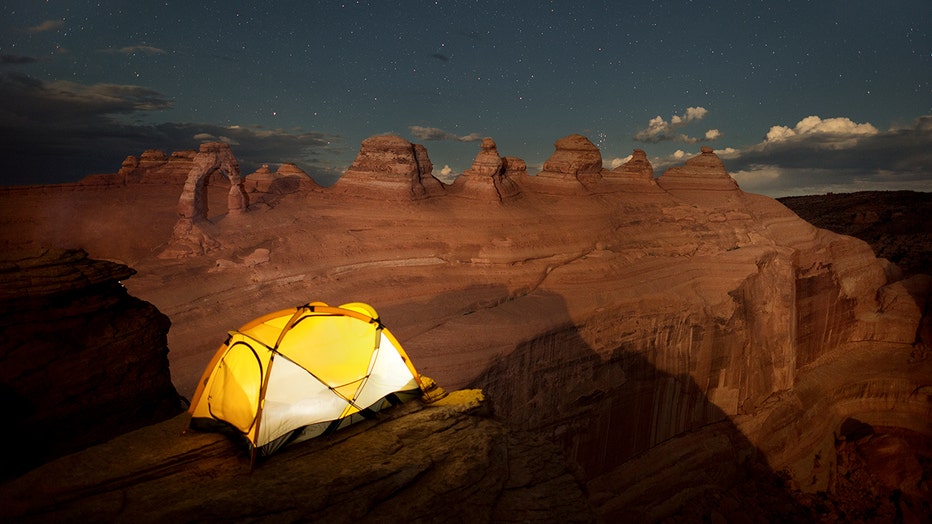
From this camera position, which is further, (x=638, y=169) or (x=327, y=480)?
(x=638, y=169)

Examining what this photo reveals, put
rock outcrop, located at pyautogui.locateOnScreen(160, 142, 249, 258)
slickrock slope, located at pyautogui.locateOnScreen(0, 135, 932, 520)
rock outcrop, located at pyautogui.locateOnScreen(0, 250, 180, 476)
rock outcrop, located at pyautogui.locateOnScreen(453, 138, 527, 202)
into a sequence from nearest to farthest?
rock outcrop, located at pyautogui.locateOnScreen(0, 250, 180, 476) < slickrock slope, located at pyautogui.locateOnScreen(0, 135, 932, 520) < rock outcrop, located at pyautogui.locateOnScreen(160, 142, 249, 258) < rock outcrop, located at pyautogui.locateOnScreen(453, 138, 527, 202)

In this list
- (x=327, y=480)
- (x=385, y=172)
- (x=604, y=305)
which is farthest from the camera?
(x=385, y=172)

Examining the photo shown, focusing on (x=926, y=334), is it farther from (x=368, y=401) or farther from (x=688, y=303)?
(x=368, y=401)

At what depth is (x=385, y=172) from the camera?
18.1 metres

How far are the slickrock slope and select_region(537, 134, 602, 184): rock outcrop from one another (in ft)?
0.24

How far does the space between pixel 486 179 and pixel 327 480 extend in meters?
15.5

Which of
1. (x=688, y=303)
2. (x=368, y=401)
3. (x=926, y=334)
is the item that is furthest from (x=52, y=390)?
(x=926, y=334)

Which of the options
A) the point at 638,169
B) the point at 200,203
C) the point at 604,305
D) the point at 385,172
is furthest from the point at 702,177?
the point at 200,203

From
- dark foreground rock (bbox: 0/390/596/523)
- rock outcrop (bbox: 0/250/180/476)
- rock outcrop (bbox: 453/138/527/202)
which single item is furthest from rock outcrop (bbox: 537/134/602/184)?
rock outcrop (bbox: 0/250/180/476)

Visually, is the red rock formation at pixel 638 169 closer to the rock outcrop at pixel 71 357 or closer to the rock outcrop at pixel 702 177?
the rock outcrop at pixel 702 177

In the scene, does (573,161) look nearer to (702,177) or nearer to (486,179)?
(486,179)

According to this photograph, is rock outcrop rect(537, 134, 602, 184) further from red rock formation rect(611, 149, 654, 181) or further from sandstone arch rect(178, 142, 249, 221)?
sandstone arch rect(178, 142, 249, 221)

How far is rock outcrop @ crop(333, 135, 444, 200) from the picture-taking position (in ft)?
59.3

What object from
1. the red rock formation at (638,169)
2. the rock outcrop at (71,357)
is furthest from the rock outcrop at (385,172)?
the rock outcrop at (71,357)
